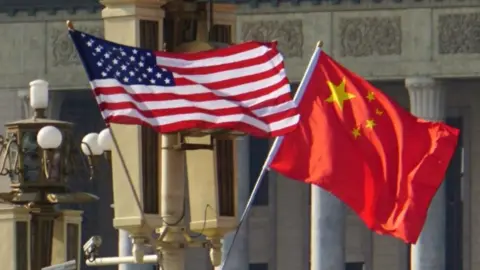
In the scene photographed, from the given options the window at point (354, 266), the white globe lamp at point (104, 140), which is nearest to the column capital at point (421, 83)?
the window at point (354, 266)

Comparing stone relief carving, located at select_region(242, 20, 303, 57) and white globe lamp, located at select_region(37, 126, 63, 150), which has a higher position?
stone relief carving, located at select_region(242, 20, 303, 57)

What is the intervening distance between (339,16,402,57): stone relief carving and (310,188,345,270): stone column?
4500 mm

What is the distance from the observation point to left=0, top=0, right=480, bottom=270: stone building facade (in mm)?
80375

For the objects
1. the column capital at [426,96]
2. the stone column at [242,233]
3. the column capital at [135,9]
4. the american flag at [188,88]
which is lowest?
the stone column at [242,233]

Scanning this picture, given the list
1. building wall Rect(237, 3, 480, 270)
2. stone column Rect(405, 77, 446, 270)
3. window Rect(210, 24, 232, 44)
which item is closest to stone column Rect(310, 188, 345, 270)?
stone column Rect(405, 77, 446, 270)

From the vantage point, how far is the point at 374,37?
80.8m

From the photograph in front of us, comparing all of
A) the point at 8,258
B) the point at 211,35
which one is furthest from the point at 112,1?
the point at 8,258

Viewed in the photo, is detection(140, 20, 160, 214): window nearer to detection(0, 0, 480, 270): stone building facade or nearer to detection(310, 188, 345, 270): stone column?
detection(0, 0, 480, 270): stone building facade

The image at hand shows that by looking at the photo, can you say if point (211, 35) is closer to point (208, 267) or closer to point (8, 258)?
point (8, 258)

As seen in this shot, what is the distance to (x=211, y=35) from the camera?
2464 centimetres

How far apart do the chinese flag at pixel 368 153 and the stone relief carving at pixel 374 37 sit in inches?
1928

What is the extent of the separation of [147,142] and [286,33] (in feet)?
190

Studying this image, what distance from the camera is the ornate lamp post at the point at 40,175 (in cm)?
3156

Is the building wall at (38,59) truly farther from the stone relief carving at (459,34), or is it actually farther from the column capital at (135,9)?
the column capital at (135,9)
